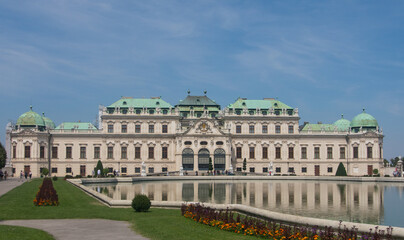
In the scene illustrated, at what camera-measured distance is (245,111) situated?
316ft

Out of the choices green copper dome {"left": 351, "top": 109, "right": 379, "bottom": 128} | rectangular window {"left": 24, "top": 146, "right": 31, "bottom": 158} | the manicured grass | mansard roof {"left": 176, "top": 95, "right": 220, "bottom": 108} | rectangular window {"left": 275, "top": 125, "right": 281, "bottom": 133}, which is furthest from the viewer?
mansard roof {"left": 176, "top": 95, "right": 220, "bottom": 108}

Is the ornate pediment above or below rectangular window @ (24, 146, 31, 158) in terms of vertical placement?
above

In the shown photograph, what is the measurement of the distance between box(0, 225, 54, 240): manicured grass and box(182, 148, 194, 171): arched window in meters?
71.9

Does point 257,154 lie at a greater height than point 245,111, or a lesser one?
lesser

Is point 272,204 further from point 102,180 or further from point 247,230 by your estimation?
point 102,180

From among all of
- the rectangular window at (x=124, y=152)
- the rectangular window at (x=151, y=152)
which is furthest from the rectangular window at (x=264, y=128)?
the rectangular window at (x=124, y=152)

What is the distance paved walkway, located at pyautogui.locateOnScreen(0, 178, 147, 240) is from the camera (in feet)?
62.8

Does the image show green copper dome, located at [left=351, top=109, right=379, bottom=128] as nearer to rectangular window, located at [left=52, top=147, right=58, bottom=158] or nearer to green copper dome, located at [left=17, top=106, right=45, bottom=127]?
rectangular window, located at [left=52, top=147, right=58, bottom=158]

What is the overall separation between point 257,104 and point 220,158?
45.7 ft

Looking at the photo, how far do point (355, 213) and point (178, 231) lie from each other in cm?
1508

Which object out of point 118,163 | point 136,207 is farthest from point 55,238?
point 118,163

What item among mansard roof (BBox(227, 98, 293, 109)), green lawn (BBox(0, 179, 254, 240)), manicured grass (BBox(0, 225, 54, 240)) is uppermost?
mansard roof (BBox(227, 98, 293, 109))

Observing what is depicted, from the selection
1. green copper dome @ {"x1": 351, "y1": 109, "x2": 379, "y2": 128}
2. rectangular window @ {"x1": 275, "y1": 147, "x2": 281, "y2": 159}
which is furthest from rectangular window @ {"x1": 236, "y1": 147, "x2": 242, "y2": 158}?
green copper dome @ {"x1": 351, "y1": 109, "x2": 379, "y2": 128}

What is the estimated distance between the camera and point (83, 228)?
21.2 m
